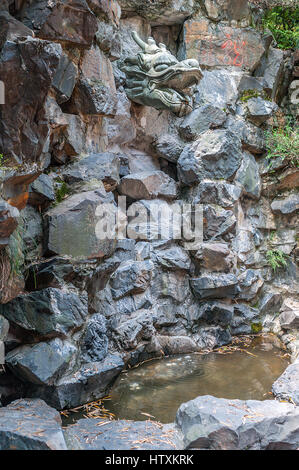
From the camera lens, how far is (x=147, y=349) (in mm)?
5105

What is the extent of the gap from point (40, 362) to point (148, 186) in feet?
10.6

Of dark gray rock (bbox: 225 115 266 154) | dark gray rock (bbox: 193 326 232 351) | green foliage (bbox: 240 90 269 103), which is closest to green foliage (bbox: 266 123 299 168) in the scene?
dark gray rock (bbox: 225 115 266 154)

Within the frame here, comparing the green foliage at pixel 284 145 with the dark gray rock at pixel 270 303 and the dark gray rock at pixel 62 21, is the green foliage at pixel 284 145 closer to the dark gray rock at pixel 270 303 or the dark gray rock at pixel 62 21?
the dark gray rock at pixel 270 303

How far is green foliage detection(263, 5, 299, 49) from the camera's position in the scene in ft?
23.9

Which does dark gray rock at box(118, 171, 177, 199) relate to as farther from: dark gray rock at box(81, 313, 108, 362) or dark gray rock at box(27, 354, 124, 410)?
dark gray rock at box(27, 354, 124, 410)

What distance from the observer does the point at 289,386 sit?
3863 millimetres

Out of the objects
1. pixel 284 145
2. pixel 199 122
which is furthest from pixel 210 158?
pixel 284 145

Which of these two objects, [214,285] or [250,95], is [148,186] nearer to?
[214,285]

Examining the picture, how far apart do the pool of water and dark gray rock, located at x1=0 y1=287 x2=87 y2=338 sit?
93 centimetres

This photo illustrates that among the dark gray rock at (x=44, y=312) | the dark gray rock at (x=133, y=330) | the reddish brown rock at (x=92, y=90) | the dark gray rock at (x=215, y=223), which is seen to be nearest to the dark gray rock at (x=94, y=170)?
the reddish brown rock at (x=92, y=90)

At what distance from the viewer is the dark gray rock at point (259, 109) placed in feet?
22.4
